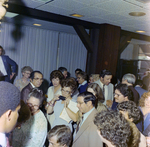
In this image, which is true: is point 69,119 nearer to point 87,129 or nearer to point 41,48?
point 87,129

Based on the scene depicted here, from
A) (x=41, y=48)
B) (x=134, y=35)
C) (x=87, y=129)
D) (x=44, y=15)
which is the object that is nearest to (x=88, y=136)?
(x=87, y=129)

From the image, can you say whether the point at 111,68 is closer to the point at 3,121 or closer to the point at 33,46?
the point at 33,46

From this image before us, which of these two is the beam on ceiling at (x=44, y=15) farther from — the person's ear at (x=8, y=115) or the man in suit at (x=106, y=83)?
the person's ear at (x=8, y=115)

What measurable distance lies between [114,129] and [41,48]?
5481 millimetres

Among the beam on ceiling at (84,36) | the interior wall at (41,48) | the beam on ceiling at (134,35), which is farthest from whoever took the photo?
the interior wall at (41,48)

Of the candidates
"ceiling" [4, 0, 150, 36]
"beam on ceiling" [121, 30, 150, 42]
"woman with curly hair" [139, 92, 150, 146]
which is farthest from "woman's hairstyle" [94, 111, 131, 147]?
"beam on ceiling" [121, 30, 150, 42]

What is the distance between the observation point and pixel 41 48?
6.25 metres

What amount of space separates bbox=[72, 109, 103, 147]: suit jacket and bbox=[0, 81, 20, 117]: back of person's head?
115 cm

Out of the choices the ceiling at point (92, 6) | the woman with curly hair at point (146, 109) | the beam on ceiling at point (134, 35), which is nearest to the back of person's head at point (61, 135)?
the woman with curly hair at point (146, 109)

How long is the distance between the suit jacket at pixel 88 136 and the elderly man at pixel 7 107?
1.12 meters

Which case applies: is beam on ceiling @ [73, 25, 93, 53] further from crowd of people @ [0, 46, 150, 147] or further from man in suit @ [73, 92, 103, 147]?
man in suit @ [73, 92, 103, 147]

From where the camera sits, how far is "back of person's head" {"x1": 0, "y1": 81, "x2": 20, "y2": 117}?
2.56ft

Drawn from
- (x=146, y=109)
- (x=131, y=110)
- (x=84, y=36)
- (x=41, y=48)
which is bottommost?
(x=146, y=109)

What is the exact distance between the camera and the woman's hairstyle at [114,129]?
3.73ft
